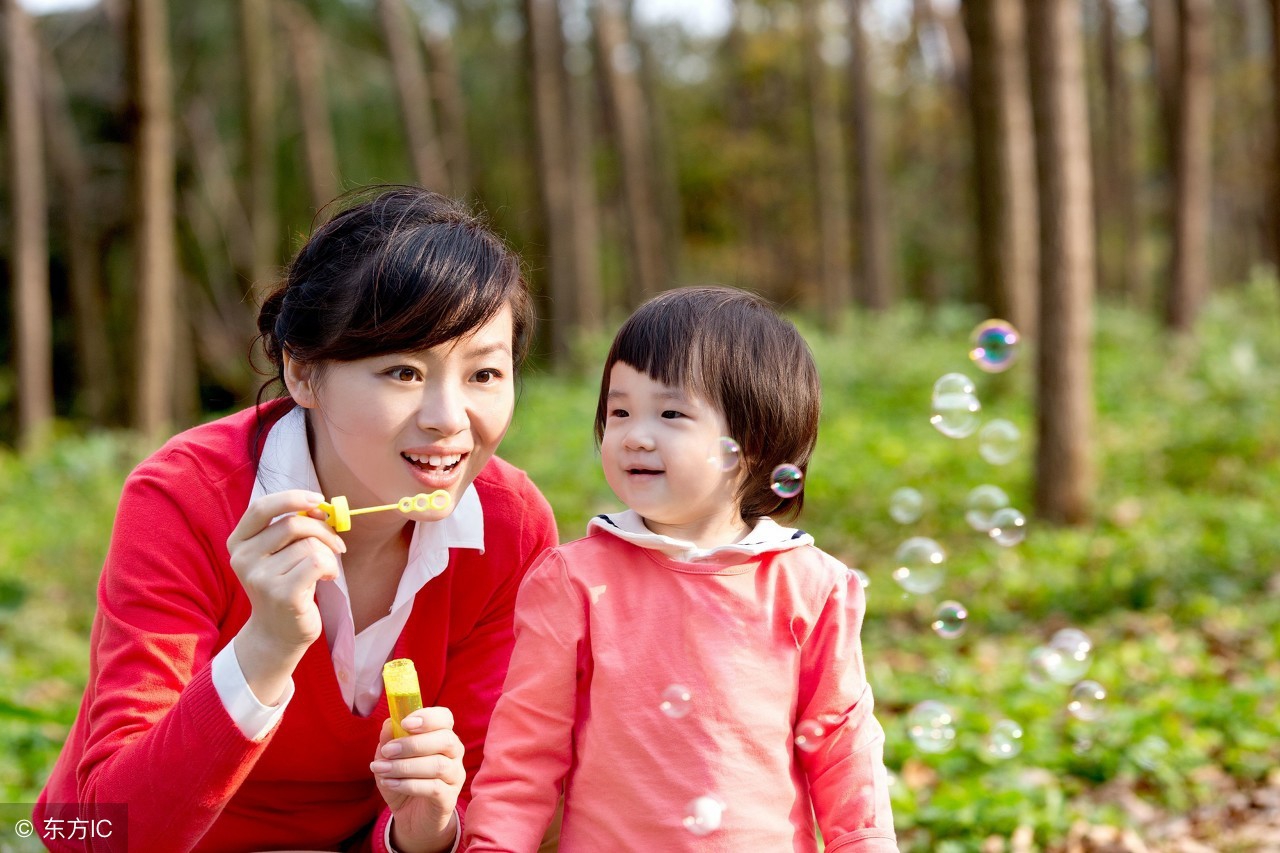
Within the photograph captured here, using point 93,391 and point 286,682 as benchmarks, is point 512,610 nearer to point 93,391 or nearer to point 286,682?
point 286,682

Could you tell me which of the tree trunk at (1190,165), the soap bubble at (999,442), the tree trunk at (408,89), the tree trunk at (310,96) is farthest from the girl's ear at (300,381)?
the tree trunk at (310,96)

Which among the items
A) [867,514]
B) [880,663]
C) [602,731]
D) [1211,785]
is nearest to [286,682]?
[602,731]

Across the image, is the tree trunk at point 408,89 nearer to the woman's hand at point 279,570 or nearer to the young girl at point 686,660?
the young girl at point 686,660

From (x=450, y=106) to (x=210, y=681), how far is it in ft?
59.4

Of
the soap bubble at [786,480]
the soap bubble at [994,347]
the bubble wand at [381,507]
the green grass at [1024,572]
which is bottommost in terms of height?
the green grass at [1024,572]

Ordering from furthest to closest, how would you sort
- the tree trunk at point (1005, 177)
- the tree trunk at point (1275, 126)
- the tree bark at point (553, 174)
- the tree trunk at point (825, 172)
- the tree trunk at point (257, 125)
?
1. the tree trunk at point (825, 172)
2. the tree trunk at point (257, 125)
3. the tree bark at point (553, 174)
4. the tree trunk at point (1005, 177)
5. the tree trunk at point (1275, 126)

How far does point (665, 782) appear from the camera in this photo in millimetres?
1802

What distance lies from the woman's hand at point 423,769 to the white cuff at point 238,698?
0.16 m

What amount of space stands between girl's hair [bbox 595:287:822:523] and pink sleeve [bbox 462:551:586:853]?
34 centimetres

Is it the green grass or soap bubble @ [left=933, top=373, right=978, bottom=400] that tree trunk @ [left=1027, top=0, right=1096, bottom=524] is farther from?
soap bubble @ [left=933, top=373, right=978, bottom=400]

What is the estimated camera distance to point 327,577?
166cm

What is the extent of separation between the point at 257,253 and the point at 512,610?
13.2 m

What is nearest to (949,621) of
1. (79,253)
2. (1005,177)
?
(1005,177)

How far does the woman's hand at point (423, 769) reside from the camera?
5.69ft
